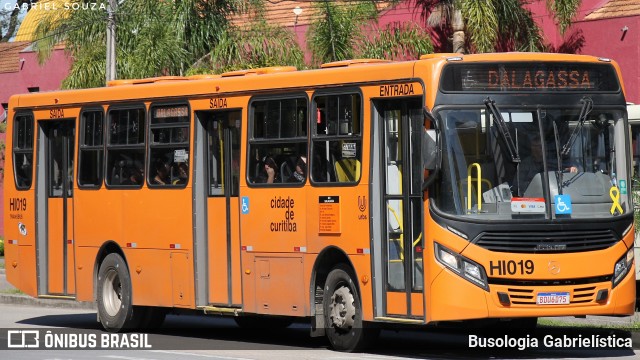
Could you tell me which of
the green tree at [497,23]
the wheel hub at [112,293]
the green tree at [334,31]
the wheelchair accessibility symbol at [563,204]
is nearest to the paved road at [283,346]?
the wheel hub at [112,293]

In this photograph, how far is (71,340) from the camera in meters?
18.0

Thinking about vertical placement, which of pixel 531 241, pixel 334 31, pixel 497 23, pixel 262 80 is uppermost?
pixel 334 31

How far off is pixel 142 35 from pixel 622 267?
1877 centimetres

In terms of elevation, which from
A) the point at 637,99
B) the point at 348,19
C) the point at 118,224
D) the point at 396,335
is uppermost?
the point at 348,19

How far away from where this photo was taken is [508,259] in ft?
45.9

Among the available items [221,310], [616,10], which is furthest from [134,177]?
[616,10]

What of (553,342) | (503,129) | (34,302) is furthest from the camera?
(34,302)

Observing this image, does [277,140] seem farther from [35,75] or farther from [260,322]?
[35,75]

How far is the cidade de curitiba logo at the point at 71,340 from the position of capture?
1703cm

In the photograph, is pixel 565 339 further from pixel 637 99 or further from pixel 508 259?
pixel 637 99

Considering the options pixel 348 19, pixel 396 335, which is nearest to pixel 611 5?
pixel 348 19

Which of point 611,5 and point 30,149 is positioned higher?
point 611,5

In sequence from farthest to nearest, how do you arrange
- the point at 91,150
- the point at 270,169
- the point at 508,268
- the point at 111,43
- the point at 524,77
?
the point at 111,43
the point at 91,150
the point at 270,169
the point at 524,77
the point at 508,268

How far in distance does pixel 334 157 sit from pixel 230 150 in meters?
2.12
